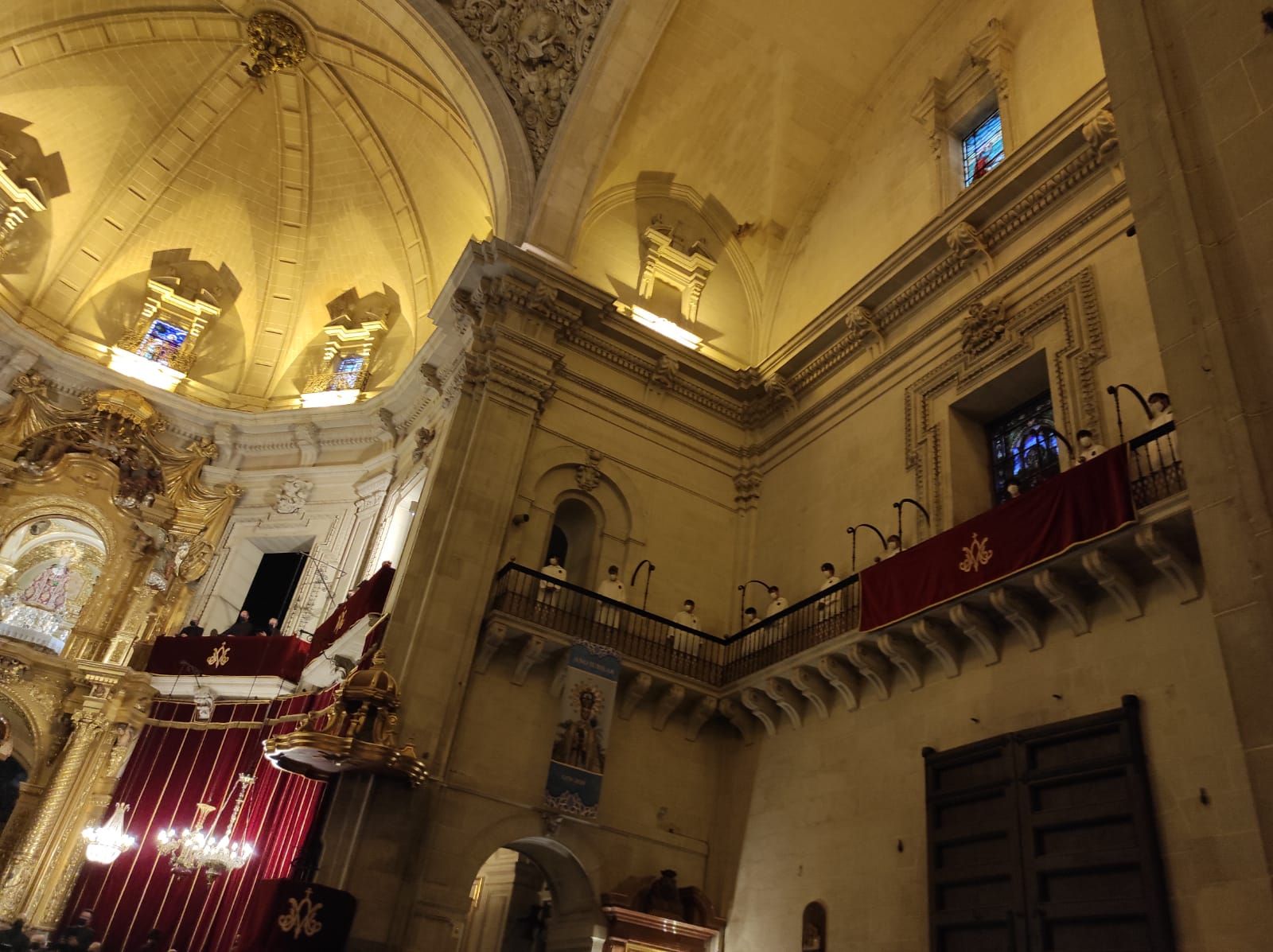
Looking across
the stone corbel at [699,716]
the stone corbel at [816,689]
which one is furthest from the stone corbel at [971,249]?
the stone corbel at [699,716]

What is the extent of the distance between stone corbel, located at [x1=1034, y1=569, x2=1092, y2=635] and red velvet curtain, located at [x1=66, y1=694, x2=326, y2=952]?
10.2m

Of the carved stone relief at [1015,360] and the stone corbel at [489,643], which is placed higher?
the carved stone relief at [1015,360]

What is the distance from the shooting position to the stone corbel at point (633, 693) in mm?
13695

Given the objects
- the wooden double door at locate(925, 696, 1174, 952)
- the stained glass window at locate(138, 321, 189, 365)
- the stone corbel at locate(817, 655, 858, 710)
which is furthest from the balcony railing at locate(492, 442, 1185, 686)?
the stained glass window at locate(138, 321, 189, 365)

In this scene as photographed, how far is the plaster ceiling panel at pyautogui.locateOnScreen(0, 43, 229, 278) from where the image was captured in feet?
62.3

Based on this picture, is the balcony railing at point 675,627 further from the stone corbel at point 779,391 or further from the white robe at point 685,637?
the stone corbel at point 779,391

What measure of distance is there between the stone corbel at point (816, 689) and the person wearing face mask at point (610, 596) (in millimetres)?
2871

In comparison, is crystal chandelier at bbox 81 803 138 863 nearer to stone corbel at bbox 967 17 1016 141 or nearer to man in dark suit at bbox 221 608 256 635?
man in dark suit at bbox 221 608 256 635

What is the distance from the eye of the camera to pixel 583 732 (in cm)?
1293

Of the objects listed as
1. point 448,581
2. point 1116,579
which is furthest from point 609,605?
point 1116,579

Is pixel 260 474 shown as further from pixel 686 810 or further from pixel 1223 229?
pixel 1223 229

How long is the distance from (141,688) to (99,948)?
15.4 ft

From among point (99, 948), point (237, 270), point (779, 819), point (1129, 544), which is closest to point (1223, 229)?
point (1129, 544)

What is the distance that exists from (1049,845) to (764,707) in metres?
5.06
